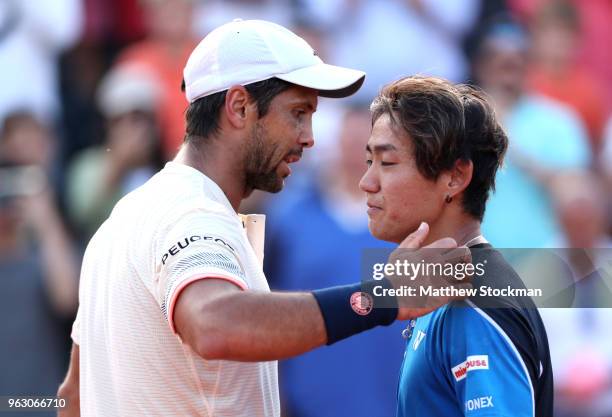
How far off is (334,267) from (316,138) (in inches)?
33.5

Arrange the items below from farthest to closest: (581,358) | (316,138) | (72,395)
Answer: (316,138) → (581,358) → (72,395)

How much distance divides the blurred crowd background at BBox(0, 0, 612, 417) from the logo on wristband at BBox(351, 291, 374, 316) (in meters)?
3.30

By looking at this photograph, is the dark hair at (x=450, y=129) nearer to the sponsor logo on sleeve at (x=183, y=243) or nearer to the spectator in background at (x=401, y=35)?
the sponsor logo on sleeve at (x=183, y=243)

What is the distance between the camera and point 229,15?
6.44 metres

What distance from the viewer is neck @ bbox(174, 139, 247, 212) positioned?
3266mm

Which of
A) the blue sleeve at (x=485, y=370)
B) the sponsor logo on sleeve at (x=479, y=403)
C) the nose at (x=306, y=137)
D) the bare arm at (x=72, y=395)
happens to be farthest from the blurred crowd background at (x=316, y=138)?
the sponsor logo on sleeve at (x=479, y=403)

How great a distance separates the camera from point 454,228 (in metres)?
3.08

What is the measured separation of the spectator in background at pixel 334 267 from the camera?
591 centimetres

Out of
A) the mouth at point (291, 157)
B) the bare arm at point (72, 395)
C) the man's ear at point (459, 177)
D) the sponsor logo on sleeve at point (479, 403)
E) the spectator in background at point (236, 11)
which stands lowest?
the sponsor logo on sleeve at point (479, 403)

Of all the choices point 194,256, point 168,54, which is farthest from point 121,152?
point 194,256

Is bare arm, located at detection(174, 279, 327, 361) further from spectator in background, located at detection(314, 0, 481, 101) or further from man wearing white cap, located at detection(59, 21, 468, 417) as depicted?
spectator in background, located at detection(314, 0, 481, 101)

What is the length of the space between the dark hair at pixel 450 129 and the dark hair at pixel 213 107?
0.37m

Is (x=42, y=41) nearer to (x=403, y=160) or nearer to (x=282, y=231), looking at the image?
(x=282, y=231)

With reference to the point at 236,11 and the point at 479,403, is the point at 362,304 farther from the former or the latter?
the point at 236,11
